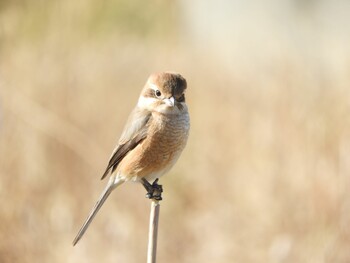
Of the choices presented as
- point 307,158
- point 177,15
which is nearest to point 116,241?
point 307,158

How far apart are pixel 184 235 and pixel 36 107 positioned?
4.94ft

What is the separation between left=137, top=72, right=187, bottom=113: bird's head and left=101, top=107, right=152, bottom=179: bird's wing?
0.06 m

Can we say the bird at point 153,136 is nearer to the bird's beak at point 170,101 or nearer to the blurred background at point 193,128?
the bird's beak at point 170,101

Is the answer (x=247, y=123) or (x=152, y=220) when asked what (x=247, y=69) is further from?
(x=152, y=220)

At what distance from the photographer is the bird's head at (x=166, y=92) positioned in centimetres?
324

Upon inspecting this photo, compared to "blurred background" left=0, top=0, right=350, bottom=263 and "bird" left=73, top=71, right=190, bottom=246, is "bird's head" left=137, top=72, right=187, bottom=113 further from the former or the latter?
"blurred background" left=0, top=0, right=350, bottom=263

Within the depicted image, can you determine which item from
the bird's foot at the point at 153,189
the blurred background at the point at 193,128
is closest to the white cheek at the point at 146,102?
the bird's foot at the point at 153,189

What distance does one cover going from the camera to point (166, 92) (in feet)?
10.7

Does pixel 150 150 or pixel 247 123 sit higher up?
pixel 247 123

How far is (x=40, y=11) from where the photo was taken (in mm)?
5137

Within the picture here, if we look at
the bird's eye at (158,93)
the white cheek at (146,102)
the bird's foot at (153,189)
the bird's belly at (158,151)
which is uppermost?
the bird's eye at (158,93)

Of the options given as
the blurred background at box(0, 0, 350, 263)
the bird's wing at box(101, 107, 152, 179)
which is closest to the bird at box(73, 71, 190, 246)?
the bird's wing at box(101, 107, 152, 179)

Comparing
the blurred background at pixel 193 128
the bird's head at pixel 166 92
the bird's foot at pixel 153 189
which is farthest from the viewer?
the blurred background at pixel 193 128

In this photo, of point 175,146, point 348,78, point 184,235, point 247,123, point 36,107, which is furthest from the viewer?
point 247,123
